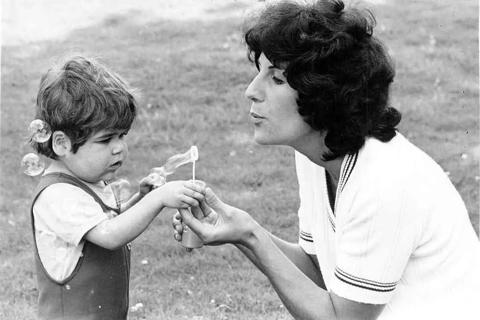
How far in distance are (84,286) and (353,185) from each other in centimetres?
105

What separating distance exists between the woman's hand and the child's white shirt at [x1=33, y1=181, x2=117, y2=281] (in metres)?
0.35

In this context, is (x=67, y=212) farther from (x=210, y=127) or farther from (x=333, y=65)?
(x=210, y=127)

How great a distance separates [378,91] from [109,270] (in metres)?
1.19

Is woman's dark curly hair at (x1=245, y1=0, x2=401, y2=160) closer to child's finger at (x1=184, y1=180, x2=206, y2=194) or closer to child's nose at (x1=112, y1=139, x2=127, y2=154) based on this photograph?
child's finger at (x1=184, y1=180, x2=206, y2=194)

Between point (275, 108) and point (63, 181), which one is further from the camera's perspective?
point (63, 181)

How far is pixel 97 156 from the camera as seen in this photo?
3359 millimetres

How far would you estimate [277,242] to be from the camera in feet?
12.5

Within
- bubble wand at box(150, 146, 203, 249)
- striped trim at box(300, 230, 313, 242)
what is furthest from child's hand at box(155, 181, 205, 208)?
striped trim at box(300, 230, 313, 242)

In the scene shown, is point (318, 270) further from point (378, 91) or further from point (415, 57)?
point (415, 57)

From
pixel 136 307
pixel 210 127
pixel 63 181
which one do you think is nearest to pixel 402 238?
pixel 63 181

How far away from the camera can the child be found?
330 centimetres

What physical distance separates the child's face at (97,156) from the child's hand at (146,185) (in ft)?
0.56

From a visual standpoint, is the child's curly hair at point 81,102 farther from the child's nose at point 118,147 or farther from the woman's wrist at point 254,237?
the woman's wrist at point 254,237

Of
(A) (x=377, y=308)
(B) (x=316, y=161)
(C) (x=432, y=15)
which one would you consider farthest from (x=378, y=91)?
(C) (x=432, y=15)
